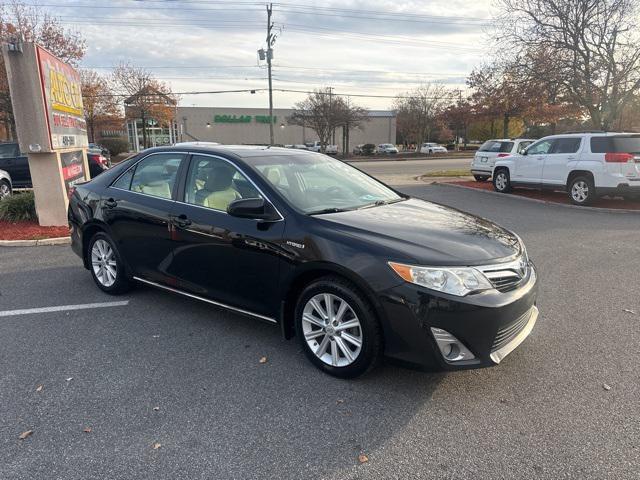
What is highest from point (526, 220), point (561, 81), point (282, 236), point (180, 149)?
point (561, 81)

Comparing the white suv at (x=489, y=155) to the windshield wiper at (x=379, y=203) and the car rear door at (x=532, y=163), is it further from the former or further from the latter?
the windshield wiper at (x=379, y=203)

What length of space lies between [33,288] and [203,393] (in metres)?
3.43

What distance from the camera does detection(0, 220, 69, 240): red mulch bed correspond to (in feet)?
25.6

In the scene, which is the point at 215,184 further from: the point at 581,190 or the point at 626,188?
the point at 581,190

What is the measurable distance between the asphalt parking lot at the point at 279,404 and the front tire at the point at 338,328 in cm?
14

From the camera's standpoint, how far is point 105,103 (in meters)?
36.9

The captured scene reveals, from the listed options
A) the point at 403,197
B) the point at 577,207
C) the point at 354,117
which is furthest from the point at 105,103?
the point at 403,197

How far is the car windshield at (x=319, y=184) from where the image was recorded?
3.79 m

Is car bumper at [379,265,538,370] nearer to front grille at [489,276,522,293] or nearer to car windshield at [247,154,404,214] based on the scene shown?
front grille at [489,276,522,293]

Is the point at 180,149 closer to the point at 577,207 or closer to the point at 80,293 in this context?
the point at 80,293

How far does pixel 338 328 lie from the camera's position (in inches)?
128

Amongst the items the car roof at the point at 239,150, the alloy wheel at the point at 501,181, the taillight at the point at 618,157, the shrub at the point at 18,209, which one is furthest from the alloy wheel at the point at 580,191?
the shrub at the point at 18,209

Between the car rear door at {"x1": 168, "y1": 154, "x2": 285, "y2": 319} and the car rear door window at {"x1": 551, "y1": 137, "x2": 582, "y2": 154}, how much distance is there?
10642mm

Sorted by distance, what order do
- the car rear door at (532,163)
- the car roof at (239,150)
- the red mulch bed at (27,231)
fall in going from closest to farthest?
1. the car roof at (239,150)
2. the red mulch bed at (27,231)
3. the car rear door at (532,163)
